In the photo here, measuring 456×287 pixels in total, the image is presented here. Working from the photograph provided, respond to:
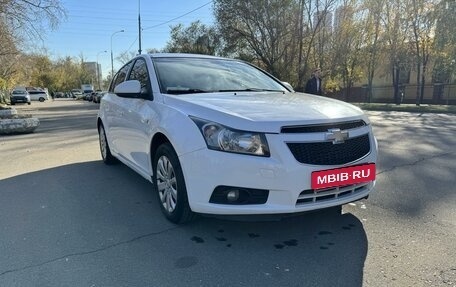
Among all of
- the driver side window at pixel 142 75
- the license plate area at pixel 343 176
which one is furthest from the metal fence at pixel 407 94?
the license plate area at pixel 343 176

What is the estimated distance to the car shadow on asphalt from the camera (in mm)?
2855

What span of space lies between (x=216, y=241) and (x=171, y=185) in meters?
0.69

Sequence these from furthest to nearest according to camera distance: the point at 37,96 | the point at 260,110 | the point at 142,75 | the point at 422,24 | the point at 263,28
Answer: the point at 37,96 → the point at 263,28 → the point at 422,24 → the point at 142,75 → the point at 260,110

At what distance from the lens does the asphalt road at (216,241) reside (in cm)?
284

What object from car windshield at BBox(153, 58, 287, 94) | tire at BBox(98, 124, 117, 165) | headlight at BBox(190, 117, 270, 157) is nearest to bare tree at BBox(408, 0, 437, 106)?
car windshield at BBox(153, 58, 287, 94)

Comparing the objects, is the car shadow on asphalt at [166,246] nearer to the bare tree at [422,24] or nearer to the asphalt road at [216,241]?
the asphalt road at [216,241]

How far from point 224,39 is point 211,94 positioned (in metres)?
30.0

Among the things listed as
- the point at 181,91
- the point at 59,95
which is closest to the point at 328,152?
the point at 181,91

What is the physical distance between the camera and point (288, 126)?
3059 millimetres

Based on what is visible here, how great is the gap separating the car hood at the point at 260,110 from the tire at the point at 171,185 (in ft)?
1.52

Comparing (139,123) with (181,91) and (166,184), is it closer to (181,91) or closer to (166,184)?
(181,91)

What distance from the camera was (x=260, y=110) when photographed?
334cm

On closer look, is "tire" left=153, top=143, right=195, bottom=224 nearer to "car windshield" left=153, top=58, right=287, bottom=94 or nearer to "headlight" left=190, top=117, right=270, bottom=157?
"headlight" left=190, top=117, right=270, bottom=157

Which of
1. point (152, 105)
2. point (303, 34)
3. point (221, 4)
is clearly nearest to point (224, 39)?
point (221, 4)
